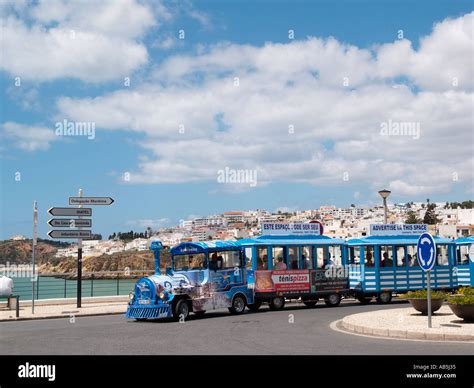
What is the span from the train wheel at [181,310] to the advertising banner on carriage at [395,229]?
421 inches

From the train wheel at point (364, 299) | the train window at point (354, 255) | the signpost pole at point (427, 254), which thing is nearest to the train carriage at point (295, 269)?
the train window at point (354, 255)

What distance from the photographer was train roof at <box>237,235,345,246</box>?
24078 mm

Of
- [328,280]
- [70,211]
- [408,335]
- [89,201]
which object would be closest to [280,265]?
[328,280]

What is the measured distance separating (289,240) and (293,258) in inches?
29.5

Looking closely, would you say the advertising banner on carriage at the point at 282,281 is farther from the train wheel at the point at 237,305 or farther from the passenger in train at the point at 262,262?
the train wheel at the point at 237,305

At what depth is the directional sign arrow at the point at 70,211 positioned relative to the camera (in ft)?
81.3

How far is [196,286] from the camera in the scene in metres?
20.6

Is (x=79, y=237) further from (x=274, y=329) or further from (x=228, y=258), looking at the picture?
(x=274, y=329)

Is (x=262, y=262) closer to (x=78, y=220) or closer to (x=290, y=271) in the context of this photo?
(x=290, y=271)

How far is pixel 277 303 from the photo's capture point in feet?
78.7

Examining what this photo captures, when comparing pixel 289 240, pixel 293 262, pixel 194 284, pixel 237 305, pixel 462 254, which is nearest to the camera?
pixel 194 284
